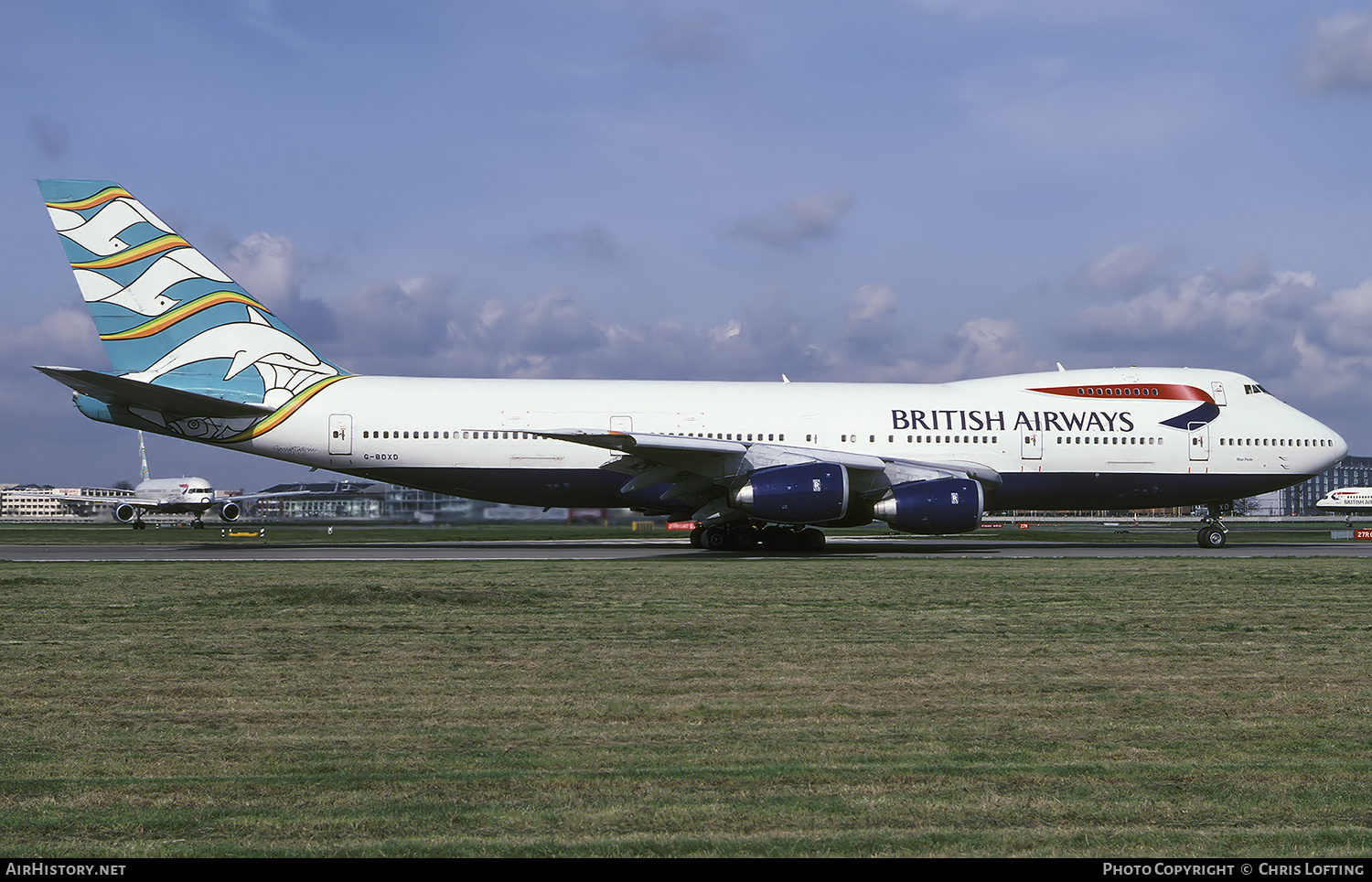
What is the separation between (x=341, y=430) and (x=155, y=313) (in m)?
5.40

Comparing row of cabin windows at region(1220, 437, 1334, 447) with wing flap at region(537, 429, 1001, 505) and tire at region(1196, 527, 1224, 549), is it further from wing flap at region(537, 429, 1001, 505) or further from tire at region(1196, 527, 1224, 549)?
wing flap at region(537, 429, 1001, 505)

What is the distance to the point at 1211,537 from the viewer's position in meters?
26.7

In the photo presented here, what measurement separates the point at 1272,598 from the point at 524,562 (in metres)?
12.6

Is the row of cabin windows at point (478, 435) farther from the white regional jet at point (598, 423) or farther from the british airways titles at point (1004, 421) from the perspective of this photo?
the british airways titles at point (1004, 421)

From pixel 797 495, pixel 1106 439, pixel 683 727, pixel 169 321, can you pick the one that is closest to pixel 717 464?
pixel 797 495

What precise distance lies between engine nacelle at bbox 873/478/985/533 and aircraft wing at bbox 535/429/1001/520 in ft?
3.96

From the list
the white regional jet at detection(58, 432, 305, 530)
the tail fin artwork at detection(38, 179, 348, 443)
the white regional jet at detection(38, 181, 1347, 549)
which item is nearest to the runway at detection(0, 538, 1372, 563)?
the white regional jet at detection(38, 181, 1347, 549)

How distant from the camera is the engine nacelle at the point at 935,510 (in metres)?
22.4

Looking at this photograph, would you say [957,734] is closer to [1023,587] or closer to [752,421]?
[1023,587]

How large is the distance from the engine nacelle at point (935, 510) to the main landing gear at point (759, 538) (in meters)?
2.68

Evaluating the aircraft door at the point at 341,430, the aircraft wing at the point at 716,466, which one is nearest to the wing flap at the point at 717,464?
the aircraft wing at the point at 716,466

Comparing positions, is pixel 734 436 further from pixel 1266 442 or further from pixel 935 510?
pixel 1266 442

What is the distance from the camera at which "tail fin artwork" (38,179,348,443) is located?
2492 cm
